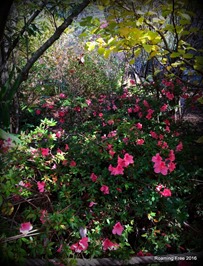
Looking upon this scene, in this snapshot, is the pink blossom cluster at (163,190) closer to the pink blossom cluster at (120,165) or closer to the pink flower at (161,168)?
the pink flower at (161,168)

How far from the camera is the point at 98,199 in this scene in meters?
1.75

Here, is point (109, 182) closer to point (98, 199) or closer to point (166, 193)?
point (98, 199)

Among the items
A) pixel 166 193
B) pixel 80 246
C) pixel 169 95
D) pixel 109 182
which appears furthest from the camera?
pixel 169 95

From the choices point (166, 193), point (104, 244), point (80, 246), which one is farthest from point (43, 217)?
point (166, 193)

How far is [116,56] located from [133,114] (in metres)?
3.67

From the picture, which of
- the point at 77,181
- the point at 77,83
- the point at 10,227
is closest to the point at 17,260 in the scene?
the point at 10,227

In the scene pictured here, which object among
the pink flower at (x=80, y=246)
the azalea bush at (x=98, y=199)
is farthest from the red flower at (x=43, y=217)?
the pink flower at (x=80, y=246)

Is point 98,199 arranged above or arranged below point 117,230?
above

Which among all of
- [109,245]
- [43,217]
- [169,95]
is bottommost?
[109,245]

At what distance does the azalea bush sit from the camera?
4.45ft

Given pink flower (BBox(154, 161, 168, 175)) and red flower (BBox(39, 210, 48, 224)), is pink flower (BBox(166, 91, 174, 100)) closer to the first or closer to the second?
pink flower (BBox(154, 161, 168, 175))

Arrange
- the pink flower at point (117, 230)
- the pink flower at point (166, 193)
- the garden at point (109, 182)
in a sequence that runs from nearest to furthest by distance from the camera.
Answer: the garden at point (109, 182) < the pink flower at point (117, 230) < the pink flower at point (166, 193)

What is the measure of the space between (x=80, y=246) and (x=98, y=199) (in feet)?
1.46

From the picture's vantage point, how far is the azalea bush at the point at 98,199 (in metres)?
1.36
